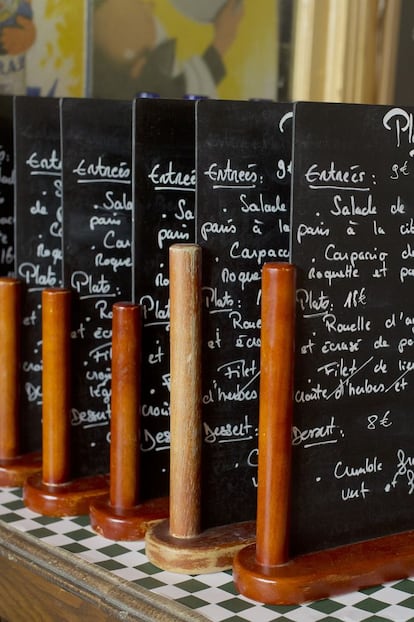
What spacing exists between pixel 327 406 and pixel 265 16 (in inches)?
48.4

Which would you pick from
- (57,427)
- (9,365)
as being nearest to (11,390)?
(9,365)

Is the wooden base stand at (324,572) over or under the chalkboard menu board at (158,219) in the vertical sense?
under

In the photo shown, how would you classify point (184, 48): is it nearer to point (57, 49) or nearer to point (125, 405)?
point (57, 49)

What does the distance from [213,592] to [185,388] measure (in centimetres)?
27

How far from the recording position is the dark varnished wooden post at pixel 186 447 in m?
1.20

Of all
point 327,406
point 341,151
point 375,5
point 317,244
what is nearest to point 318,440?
point 327,406

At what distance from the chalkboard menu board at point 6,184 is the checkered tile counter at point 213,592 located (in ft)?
1.68

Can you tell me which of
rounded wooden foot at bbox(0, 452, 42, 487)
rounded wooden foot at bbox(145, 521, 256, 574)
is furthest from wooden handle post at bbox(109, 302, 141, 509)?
rounded wooden foot at bbox(0, 452, 42, 487)

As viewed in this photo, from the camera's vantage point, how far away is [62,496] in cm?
142

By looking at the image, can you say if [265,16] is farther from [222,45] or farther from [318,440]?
[318,440]

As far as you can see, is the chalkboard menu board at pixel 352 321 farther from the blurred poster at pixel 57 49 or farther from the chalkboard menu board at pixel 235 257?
the blurred poster at pixel 57 49

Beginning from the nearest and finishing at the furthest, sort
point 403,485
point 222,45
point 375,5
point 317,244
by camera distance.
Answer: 1. point 317,244
2. point 403,485
3. point 375,5
4. point 222,45

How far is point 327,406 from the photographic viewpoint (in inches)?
46.6

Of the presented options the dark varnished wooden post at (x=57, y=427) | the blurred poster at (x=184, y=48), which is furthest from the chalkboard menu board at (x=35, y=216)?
the blurred poster at (x=184, y=48)
